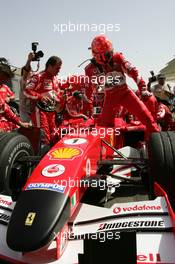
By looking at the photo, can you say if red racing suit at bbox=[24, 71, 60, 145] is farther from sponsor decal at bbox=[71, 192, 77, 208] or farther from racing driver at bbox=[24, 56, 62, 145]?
sponsor decal at bbox=[71, 192, 77, 208]

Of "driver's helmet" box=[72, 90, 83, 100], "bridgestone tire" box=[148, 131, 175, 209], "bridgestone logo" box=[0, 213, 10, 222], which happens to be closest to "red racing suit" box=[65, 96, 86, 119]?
"driver's helmet" box=[72, 90, 83, 100]

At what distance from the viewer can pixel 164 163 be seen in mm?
2980

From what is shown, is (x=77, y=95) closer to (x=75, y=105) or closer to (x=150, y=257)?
(x=75, y=105)

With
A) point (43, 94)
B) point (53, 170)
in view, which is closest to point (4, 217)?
point (53, 170)

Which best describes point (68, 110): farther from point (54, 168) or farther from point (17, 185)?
point (54, 168)

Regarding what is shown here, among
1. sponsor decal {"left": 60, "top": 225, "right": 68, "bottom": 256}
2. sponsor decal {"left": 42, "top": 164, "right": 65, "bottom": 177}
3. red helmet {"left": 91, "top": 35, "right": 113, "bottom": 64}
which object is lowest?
sponsor decal {"left": 60, "top": 225, "right": 68, "bottom": 256}

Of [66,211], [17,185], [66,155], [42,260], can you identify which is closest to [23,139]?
[17,185]

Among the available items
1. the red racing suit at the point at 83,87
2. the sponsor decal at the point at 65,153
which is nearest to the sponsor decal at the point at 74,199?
the sponsor decal at the point at 65,153

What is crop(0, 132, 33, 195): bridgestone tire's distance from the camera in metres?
3.36

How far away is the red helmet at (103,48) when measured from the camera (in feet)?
14.9

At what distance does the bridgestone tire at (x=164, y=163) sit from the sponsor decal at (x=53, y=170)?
76 cm

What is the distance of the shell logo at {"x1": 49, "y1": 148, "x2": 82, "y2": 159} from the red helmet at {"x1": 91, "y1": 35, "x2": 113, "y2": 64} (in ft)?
5.71

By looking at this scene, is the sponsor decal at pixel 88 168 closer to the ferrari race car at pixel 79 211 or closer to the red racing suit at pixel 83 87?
the ferrari race car at pixel 79 211

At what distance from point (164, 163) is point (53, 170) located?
0.90 m
